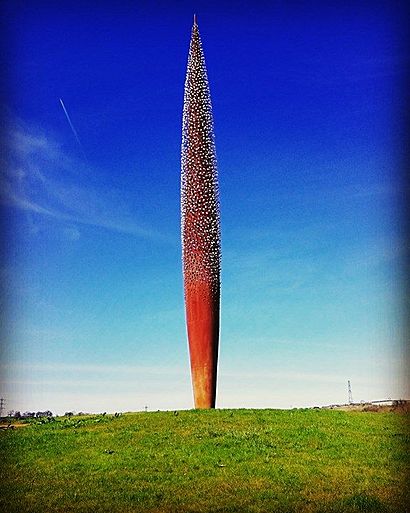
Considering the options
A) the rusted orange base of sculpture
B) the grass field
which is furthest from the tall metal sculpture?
the grass field

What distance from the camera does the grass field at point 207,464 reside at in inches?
199

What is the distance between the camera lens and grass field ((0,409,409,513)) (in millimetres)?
5059

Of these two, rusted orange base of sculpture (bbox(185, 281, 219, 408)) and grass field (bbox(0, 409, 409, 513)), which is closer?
grass field (bbox(0, 409, 409, 513))

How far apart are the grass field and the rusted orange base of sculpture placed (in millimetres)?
294

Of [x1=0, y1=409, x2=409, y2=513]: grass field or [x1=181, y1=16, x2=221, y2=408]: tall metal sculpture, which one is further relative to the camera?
[x1=181, y1=16, x2=221, y2=408]: tall metal sculpture

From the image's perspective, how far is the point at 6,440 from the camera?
22.2 feet

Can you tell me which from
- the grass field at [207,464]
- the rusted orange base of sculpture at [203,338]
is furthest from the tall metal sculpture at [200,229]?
the grass field at [207,464]

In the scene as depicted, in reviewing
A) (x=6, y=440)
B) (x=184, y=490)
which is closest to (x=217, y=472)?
(x=184, y=490)

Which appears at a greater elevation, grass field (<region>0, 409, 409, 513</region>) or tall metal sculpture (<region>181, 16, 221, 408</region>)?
tall metal sculpture (<region>181, 16, 221, 408</region>)

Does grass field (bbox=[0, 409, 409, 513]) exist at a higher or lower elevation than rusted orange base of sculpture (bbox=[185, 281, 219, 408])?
lower

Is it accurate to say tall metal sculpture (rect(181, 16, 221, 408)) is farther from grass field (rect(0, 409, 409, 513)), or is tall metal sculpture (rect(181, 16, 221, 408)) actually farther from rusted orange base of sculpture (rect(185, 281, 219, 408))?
grass field (rect(0, 409, 409, 513))

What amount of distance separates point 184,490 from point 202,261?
3.25 meters

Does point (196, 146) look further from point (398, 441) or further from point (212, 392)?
point (398, 441)

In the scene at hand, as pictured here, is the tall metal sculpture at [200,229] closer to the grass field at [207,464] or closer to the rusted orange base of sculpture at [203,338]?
the rusted orange base of sculpture at [203,338]
